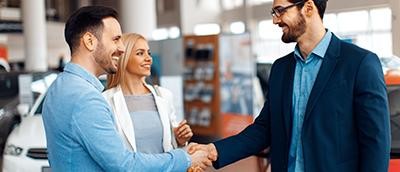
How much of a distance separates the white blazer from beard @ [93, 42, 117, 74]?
50 cm

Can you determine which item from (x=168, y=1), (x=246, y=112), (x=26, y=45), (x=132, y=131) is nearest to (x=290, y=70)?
(x=132, y=131)

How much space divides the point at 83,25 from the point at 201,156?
0.76 m

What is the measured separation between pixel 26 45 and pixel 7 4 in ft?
23.0

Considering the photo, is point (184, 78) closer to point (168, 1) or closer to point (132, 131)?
point (132, 131)

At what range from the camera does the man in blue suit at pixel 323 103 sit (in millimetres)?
1837

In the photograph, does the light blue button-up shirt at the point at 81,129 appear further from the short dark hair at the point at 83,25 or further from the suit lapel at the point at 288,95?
the suit lapel at the point at 288,95

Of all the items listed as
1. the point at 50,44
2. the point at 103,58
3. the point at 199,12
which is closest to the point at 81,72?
the point at 103,58

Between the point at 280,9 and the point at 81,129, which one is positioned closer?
the point at 81,129

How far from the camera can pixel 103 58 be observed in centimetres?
186

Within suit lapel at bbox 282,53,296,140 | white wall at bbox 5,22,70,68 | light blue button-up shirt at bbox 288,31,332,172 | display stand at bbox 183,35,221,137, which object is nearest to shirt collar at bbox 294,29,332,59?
light blue button-up shirt at bbox 288,31,332,172

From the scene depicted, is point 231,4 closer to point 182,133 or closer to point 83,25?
point 182,133

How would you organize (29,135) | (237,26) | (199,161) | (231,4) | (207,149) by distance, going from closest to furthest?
(199,161) < (207,149) < (29,135) < (237,26) < (231,4)

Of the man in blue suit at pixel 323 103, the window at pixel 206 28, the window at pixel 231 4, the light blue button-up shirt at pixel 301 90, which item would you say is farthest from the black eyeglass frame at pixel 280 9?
the window at pixel 206 28

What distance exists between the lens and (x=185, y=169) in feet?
6.48
